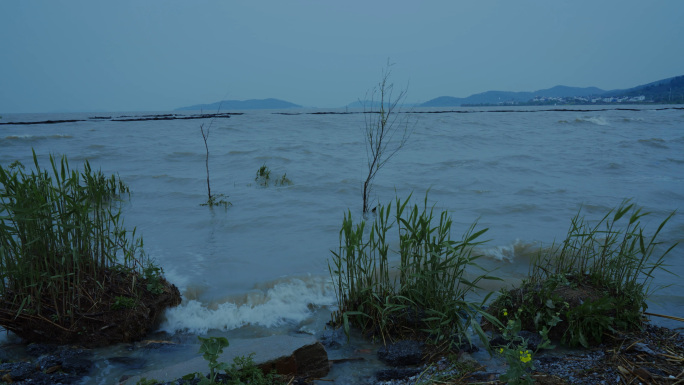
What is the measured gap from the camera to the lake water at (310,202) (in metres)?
5.27

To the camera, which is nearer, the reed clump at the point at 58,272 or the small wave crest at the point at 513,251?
the reed clump at the point at 58,272

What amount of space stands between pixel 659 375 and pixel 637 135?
27.9 meters

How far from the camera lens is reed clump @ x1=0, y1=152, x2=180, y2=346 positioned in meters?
3.66

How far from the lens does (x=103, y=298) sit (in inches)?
159

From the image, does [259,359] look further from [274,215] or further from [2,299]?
[274,215]

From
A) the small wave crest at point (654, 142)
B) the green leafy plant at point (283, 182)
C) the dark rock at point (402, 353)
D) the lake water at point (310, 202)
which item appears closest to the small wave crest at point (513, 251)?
the lake water at point (310, 202)

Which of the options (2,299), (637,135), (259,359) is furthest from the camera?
(637,135)

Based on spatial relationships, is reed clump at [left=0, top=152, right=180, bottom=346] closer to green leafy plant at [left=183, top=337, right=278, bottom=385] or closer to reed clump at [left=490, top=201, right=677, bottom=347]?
green leafy plant at [left=183, top=337, right=278, bottom=385]

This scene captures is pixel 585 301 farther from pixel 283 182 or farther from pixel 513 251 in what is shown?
pixel 283 182

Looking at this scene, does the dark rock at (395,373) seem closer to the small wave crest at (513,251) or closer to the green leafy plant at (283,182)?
the small wave crest at (513,251)

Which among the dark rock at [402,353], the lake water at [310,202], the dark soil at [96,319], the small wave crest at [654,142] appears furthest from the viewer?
the small wave crest at [654,142]

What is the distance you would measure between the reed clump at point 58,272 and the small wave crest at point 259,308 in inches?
22.5

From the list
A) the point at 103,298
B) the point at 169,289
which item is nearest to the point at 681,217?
the point at 169,289

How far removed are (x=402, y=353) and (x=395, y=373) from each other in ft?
0.81
